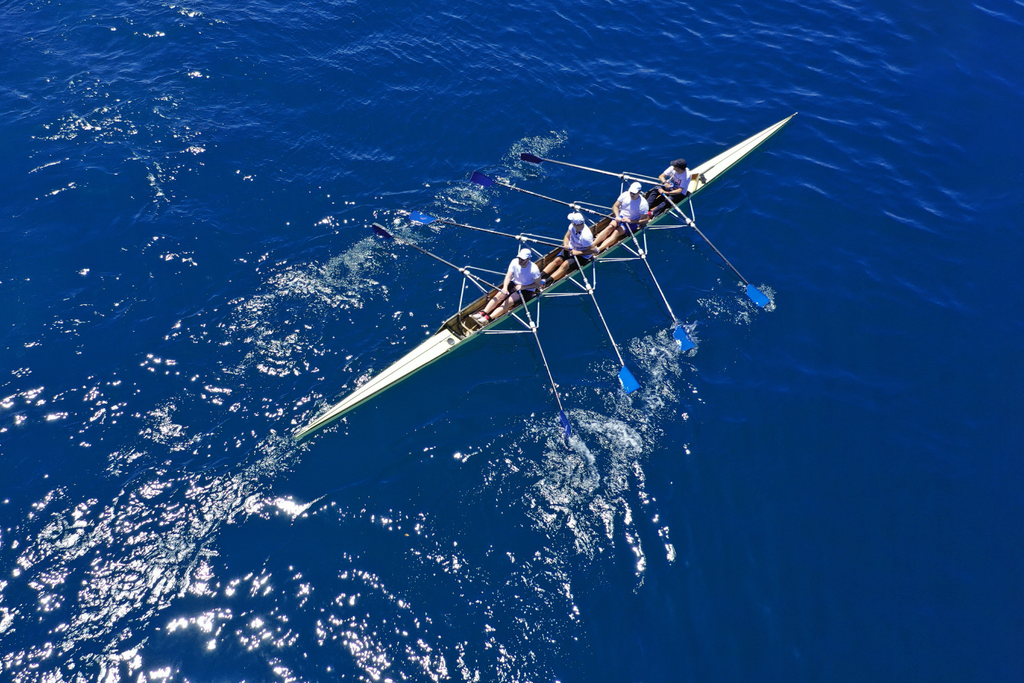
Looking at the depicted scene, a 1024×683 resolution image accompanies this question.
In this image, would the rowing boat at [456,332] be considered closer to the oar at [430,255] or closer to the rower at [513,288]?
the oar at [430,255]

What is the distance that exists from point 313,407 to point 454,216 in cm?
1166

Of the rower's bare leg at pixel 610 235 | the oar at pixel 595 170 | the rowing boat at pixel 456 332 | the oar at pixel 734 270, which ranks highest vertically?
the oar at pixel 595 170

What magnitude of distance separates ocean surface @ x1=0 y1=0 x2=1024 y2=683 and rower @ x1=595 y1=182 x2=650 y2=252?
193cm

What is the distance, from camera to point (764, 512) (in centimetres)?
1894

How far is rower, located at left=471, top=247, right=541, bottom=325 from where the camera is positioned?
23.9m

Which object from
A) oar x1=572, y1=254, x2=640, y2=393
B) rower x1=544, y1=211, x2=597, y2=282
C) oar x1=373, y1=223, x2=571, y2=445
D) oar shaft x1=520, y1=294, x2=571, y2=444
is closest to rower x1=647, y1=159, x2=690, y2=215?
rower x1=544, y1=211, x2=597, y2=282

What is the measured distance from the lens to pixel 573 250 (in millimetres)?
25766

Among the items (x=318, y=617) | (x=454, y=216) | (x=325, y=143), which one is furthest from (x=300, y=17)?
(x=318, y=617)

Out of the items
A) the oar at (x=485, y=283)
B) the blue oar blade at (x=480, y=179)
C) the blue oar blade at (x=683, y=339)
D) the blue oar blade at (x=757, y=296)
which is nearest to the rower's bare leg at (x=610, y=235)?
the oar at (x=485, y=283)

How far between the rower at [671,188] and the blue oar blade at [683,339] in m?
7.60

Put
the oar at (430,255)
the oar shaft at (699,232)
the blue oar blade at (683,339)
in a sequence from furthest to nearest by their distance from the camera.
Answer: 1. the oar shaft at (699,232)
2. the oar at (430,255)
3. the blue oar blade at (683,339)

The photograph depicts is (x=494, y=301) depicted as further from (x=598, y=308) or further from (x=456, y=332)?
(x=598, y=308)

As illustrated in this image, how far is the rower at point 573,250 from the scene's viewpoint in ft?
82.6

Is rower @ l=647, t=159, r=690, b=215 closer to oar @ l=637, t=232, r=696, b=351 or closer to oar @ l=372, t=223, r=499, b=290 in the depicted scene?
oar @ l=637, t=232, r=696, b=351
